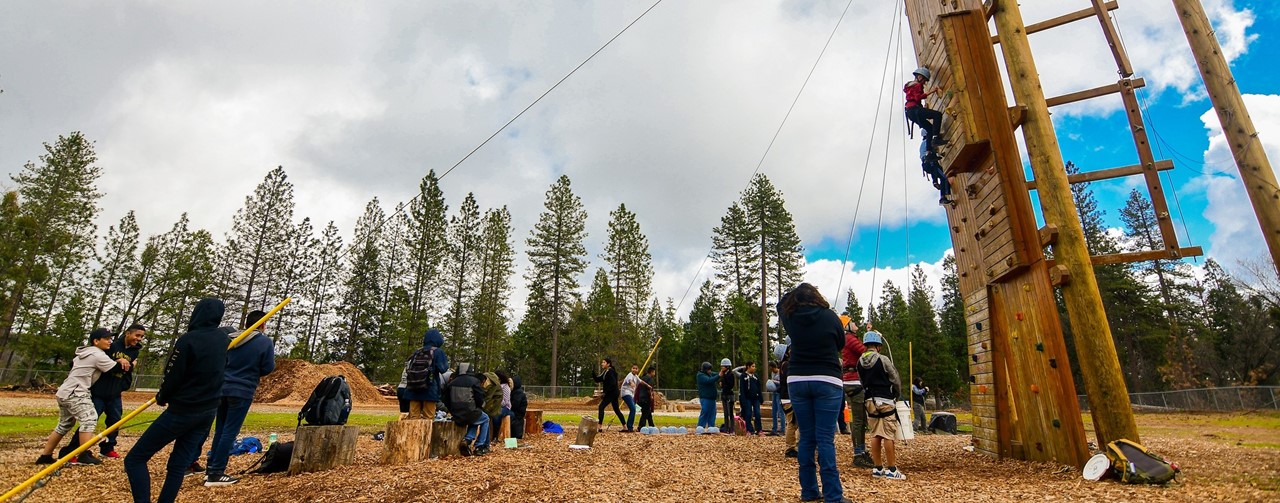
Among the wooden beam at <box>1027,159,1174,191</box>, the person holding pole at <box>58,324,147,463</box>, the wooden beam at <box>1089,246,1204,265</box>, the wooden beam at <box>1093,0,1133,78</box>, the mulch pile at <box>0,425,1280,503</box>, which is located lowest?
the mulch pile at <box>0,425,1280,503</box>

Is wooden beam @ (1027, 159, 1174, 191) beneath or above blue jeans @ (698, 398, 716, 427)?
above

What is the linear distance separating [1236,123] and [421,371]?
425 inches

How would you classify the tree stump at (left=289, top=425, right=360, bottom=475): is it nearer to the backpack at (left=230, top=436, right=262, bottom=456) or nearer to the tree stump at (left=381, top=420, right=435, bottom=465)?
the tree stump at (left=381, top=420, right=435, bottom=465)

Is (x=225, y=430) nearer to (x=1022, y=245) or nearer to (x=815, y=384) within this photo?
(x=815, y=384)

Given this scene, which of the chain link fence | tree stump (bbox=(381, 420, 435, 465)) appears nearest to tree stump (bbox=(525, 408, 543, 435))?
tree stump (bbox=(381, 420, 435, 465))

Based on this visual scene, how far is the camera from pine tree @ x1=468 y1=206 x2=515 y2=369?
41.3 meters

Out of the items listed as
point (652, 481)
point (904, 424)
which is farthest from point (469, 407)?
point (904, 424)

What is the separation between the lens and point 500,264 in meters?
42.3

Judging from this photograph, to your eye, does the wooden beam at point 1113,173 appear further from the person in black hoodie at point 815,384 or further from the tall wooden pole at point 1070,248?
the person in black hoodie at point 815,384

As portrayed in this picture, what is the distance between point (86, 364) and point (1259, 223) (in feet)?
44.4

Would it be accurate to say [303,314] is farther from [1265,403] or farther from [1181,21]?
[1265,403]

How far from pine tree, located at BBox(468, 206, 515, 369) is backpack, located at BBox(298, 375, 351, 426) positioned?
34.9 m

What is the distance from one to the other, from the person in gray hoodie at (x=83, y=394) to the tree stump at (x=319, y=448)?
7.61ft

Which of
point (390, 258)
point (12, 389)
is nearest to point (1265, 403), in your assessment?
point (390, 258)
